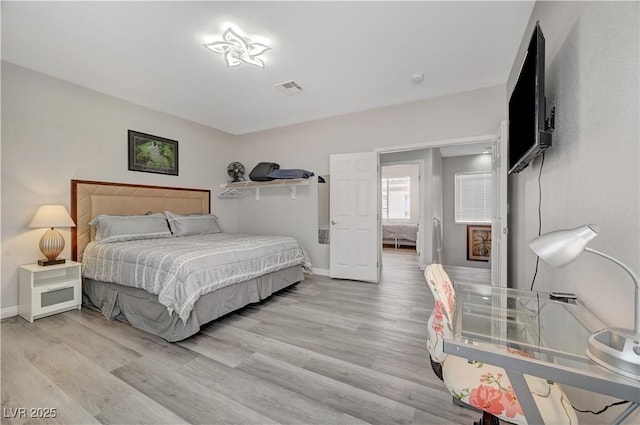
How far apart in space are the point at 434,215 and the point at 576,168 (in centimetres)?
407

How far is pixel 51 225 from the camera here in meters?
2.74

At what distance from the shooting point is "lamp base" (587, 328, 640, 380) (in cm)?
62

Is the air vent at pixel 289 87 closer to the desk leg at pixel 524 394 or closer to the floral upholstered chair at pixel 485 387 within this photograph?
the floral upholstered chair at pixel 485 387

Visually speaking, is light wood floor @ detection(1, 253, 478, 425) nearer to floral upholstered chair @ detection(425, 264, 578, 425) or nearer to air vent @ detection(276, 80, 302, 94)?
floral upholstered chair @ detection(425, 264, 578, 425)

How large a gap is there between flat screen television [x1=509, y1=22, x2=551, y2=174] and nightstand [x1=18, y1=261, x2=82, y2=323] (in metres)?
4.32

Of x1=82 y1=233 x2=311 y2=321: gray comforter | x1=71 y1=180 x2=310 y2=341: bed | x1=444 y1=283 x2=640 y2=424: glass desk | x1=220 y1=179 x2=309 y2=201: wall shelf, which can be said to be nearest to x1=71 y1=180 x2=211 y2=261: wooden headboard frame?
x1=71 y1=180 x2=310 y2=341: bed

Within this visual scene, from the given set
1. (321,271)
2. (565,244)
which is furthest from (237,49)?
(321,271)

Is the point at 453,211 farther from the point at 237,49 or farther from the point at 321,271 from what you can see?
the point at 237,49

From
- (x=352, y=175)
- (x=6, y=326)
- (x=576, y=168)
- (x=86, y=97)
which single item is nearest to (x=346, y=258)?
(x=352, y=175)

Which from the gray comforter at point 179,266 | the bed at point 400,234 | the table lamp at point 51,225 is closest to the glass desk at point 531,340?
the gray comforter at point 179,266

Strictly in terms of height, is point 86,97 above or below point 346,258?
above

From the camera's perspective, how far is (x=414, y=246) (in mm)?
7773

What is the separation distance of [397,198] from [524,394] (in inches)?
322

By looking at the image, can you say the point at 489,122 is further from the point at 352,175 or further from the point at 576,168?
the point at 576,168
